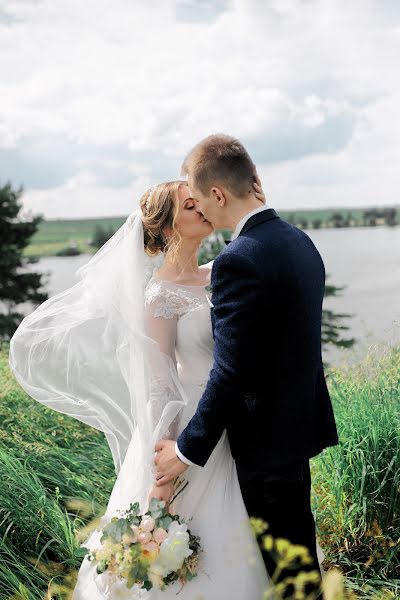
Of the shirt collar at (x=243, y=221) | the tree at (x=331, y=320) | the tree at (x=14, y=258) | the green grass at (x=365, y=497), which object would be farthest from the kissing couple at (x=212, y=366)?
the tree at (x=14, y=258)

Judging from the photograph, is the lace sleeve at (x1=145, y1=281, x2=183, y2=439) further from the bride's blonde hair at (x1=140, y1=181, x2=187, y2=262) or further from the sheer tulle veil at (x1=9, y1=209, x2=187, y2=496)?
the bride's blonde hair at (x1=140, y1=181, x2=187, y2=262)

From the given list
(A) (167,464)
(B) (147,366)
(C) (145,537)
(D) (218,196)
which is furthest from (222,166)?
(C) (145,537)

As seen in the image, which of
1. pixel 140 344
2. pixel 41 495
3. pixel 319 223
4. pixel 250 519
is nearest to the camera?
pixel 250 519

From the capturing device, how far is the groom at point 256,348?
229 centimetres

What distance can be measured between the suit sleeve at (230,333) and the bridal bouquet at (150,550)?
37 centimetres

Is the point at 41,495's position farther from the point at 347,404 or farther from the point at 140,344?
the point at 347,404

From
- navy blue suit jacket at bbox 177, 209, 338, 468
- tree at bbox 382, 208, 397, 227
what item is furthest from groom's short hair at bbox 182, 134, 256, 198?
tree at bbox 382, 208, 397, 227

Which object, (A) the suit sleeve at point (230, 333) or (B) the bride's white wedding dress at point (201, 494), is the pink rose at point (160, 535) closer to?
(B) the bride's white wedding dress at point (201, 494)

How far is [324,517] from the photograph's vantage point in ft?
13.0

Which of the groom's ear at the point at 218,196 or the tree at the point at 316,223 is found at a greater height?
the groom's ear at the point at 218,196

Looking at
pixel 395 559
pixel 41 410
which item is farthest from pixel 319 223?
pixel 395 559

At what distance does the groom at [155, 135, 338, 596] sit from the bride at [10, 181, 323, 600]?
11 centimetres

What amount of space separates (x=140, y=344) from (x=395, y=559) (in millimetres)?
1969

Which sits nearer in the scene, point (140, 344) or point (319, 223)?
point (140, 344)
